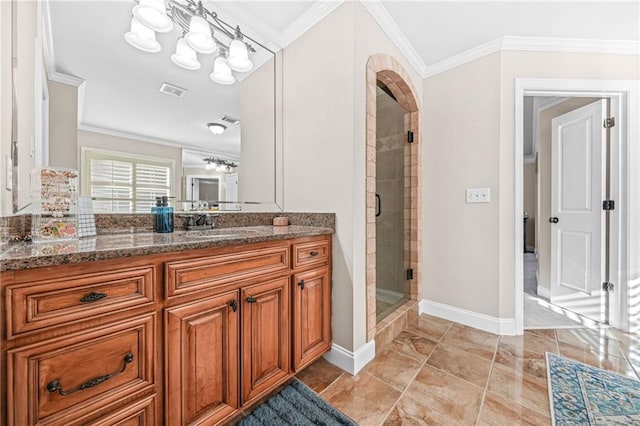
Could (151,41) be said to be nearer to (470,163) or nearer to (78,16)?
(78,16)

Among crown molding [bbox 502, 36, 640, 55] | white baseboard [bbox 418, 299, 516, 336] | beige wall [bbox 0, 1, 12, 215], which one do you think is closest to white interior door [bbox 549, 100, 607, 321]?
crown molding [bbox 502, 36, 640, 55]

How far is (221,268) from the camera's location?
1.12 metres

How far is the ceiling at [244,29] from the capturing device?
129 centimetres

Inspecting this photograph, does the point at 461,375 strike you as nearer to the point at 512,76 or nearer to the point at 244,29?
the point at 512,76

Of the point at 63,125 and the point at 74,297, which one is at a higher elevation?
the point at 63,125

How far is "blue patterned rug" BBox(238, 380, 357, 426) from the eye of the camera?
48.5 inches

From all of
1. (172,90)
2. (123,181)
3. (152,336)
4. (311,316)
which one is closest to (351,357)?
(311,316)

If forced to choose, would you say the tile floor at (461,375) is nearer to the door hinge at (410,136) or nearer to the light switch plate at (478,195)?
the light switch plate at (478,195)

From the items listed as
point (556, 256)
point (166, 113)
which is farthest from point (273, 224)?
point (556, 256)

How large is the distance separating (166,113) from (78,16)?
0.52 meters

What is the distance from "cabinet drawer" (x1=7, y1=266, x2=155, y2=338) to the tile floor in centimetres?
111

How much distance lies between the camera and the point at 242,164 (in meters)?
1.95

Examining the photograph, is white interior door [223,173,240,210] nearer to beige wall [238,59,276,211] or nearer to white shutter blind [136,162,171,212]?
beige wall [238,59,276,211]

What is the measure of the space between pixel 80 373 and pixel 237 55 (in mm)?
1856
